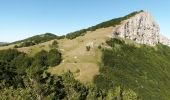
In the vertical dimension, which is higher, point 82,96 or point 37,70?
point 37,70

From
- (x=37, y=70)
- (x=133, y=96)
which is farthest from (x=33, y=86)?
(x=133, y=96)

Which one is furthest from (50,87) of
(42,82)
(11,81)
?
(11,81)

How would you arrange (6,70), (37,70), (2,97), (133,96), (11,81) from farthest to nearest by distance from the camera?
(6,70) < (11,81) < (37,70) < (133,96) < (2,97)

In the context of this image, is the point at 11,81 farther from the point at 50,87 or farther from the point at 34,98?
the point at 34,98

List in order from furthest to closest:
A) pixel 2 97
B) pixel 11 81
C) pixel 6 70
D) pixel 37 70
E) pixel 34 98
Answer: pixel 6 70
pixel 11 81
pixel 37 70
pixel 34 98
pixel 2 97

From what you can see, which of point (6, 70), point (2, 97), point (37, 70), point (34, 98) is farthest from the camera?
point (6, 70)

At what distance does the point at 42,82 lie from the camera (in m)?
130

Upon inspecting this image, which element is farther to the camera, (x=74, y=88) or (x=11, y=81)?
(x=11, y=81)

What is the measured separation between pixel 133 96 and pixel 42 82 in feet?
103

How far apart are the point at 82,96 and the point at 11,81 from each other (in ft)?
129

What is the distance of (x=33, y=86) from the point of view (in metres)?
119

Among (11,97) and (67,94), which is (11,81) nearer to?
(67,94)

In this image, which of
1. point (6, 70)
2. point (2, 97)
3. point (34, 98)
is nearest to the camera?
point (2, 97)

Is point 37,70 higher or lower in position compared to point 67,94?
higher
